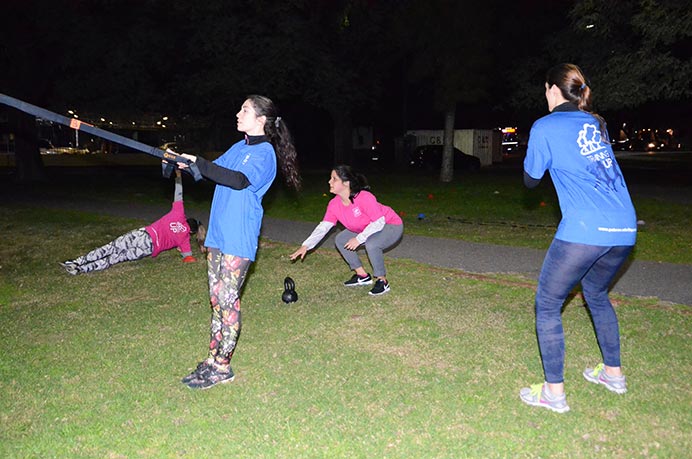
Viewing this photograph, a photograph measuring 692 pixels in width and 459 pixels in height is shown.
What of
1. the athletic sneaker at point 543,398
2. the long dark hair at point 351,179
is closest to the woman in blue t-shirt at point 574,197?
the athletic sneaker at point 543,398

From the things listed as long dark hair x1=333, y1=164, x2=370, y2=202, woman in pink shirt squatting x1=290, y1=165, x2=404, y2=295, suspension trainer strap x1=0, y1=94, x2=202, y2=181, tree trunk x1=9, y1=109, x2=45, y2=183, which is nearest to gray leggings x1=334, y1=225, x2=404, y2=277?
woman in pink shirt squatting x1=290, y1=165, x2=404, y2=295

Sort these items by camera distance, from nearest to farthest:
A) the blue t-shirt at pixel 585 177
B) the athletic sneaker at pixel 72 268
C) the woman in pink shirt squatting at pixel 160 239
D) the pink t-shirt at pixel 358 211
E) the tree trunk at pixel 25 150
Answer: the blue t-shirt at pixel 585 177
the pink t-shirt at pixel 358 211
the athletic sneaker at pixel 72 268
the woman in pink shirt squatting at pixel 160 239
the tree trunk at pixel 25 150

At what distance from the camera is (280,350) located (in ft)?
18.0

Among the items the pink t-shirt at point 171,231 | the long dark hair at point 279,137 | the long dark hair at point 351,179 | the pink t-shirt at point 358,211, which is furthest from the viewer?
the pink t-shirt at point 171,231

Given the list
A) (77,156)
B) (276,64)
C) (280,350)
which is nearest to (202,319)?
(280,350)

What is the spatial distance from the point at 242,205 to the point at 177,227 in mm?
4925

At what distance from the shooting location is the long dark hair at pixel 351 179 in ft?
22.7

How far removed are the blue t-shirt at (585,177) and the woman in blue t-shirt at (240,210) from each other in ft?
5.65

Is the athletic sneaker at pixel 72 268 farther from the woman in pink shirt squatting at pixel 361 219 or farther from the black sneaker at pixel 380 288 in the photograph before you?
→ the black sneaker at pixel 380 288

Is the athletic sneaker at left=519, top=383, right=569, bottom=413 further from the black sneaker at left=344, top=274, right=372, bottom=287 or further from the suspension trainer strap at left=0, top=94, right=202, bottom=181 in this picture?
the black sneaker at left=344, top=274, right=372, bottom=287

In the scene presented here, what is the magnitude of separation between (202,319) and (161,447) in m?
2.59

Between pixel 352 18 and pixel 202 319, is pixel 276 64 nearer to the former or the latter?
pixel 352 18

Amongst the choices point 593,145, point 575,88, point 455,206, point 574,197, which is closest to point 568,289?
point 574,197

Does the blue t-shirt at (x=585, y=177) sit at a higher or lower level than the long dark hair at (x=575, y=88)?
lower
